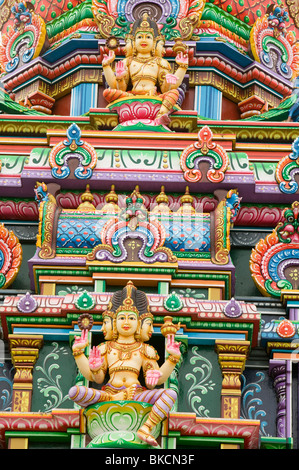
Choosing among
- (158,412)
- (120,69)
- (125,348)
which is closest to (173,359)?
(158,412)

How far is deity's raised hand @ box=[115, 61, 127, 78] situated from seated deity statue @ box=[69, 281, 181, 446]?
4.83m

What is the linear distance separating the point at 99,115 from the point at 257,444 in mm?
6059

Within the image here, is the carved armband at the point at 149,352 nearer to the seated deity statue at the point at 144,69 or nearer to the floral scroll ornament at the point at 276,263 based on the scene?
the floral scroll ornament at the point at 276,263

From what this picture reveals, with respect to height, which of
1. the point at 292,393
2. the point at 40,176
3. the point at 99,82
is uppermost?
the point at 99,82

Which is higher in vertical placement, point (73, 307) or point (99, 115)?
point (99, 115)

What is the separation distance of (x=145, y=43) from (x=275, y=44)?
2.85 m

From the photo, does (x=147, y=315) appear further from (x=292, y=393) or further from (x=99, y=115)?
(x=99, y=115)

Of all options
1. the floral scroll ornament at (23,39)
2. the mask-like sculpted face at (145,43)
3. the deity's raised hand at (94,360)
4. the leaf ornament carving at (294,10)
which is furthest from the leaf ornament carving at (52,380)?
the leaf ornament carving at (294,10)

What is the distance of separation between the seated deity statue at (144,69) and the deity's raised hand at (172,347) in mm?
5174

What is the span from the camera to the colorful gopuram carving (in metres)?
17.2

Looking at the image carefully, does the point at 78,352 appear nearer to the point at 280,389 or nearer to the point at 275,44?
the point at 280,389

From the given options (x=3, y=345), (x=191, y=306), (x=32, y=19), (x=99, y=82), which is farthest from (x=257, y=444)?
(x=32, y=19)
